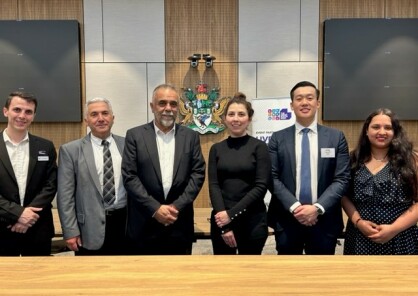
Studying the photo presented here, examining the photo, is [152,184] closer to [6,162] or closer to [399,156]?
[6,162]

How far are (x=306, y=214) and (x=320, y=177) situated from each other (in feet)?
0.89

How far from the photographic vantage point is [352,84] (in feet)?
17.8

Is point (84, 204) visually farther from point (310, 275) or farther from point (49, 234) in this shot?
point (310, 275)

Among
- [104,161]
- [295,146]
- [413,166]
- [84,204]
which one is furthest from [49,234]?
[413,166]

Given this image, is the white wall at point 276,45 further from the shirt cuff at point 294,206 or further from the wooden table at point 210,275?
the wooden table at point 210,275

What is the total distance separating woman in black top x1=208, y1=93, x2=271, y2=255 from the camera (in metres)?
2.30

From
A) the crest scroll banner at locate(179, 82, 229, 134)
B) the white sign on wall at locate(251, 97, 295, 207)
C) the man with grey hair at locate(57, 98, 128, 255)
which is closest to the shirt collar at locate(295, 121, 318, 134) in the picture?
the man with grey hair at locate(57, 98, 128, 255)

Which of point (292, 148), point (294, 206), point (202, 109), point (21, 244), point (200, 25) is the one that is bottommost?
point (21, 244)

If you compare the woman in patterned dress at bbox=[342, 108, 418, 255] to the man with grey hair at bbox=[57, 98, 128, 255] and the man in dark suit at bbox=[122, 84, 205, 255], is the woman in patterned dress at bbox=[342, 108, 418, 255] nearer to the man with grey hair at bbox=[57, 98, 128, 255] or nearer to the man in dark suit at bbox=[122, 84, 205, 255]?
the man in dark suit at bbox=[122, 84, 205, 255]

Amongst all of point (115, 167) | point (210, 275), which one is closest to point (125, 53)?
point (115, 167)

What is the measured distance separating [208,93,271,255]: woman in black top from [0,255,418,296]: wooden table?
0.72 m

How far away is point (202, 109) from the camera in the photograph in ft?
18.2

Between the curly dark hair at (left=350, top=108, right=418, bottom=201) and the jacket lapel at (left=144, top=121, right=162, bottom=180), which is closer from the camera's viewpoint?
the curly dark hair at (left=350, top=108, right=418, bottom=201)

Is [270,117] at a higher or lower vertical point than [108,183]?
higher
